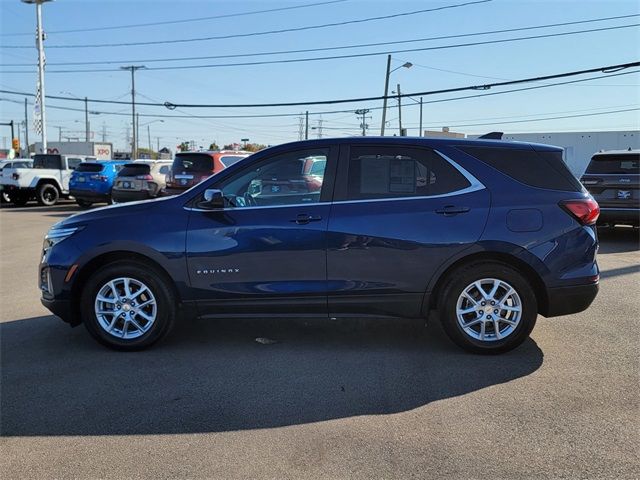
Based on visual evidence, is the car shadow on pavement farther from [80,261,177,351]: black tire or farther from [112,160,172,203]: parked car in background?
[112,160,172,203]: parked car in background

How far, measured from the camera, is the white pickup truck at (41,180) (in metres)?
20.6

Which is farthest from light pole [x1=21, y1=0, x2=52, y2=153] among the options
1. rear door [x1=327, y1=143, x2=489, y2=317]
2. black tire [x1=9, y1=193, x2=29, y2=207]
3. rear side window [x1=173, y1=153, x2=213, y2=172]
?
rear door [x1=327, y1=143, x2=489, y2=317]

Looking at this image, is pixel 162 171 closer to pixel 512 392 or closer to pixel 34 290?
pixel 34 290

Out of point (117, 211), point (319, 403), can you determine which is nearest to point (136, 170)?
point (117, 211)

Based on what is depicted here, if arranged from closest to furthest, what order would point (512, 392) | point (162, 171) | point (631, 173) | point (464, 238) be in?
point (512, 392) → point (464, 238) → point (631, 173) → point (162, 171)

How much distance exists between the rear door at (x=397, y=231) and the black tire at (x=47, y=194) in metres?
20.0

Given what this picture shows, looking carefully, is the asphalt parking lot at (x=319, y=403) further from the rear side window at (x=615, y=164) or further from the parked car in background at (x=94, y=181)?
the parked car in background at (x=94, y=181)

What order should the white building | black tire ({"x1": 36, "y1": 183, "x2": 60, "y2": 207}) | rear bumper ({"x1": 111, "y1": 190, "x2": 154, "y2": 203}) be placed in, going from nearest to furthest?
rear bumper ({"x1": 111, "y1": 190, "x2": 154, "y2": 203}), black tire ({"x1": 36, "y1": 183, "x2": 60, "y2": 207}), the white building

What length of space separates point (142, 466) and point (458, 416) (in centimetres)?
195

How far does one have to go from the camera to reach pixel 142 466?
9.70ft

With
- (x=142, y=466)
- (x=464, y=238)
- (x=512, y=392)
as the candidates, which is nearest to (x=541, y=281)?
(x=464, y=238)

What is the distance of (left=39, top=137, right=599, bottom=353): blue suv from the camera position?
4426 millimetres

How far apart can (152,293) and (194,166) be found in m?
9.16

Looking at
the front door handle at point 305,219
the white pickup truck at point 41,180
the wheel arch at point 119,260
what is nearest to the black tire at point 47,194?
the white pickup truck at point 41,180
